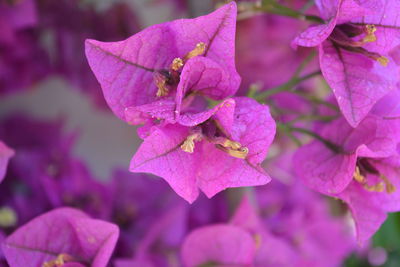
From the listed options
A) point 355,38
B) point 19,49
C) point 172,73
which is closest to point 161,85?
point 172,73

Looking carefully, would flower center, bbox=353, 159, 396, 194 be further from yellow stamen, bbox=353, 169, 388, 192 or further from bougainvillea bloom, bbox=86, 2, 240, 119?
bougainvillea bloom, bbox=86, 2, 240, 119

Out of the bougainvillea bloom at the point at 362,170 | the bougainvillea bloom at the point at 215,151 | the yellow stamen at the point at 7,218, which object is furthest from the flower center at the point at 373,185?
the yellow stamen at the point at 7,218

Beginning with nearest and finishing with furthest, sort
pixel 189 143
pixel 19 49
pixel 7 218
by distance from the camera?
pixel 189 143 → pixel 7 218 → pixel 19 49

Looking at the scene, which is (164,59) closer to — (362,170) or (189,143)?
(189,143)

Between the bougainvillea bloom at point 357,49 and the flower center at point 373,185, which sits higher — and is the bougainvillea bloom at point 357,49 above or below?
above

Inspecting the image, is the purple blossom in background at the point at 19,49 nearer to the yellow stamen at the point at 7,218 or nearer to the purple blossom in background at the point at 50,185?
the purple blossom in background at the point at 50,185

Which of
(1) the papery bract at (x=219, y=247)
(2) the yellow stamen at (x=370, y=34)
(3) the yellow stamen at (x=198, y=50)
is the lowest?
(1) the papery bract at (x=219, y=247)

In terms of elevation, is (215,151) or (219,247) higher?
(215,151)
